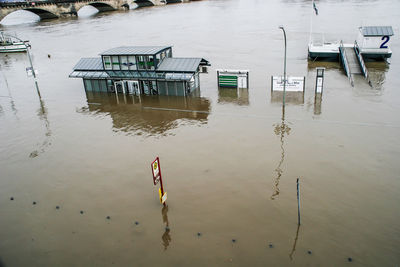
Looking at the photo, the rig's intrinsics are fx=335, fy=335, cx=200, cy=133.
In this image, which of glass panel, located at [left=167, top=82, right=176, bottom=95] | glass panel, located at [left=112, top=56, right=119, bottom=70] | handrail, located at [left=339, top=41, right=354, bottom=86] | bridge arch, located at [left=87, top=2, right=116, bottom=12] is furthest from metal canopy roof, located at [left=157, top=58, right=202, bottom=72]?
bridge arch, located at [left=87, top=2, right=116, bottom=12]

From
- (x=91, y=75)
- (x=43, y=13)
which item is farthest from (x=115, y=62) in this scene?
(x=43, y=13)

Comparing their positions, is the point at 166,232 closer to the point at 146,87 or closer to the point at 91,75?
the point at 146,87

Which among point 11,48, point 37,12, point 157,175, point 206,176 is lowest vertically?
point 206,176

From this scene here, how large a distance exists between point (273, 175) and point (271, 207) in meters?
2.83

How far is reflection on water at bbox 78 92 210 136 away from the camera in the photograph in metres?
26.1

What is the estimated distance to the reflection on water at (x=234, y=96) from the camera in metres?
30.0

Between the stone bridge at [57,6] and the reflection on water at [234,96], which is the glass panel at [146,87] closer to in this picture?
the reflection on water at [234,96]

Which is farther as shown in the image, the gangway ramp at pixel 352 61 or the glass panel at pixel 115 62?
the gangway ramp at pixel 352 61

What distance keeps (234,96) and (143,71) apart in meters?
8.81

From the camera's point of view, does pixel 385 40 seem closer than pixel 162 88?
No

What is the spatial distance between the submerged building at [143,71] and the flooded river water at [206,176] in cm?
146

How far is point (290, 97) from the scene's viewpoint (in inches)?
1181

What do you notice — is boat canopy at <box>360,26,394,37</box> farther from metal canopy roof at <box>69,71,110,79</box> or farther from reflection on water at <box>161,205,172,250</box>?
reflection on water at <box>161,205,172,250</box>

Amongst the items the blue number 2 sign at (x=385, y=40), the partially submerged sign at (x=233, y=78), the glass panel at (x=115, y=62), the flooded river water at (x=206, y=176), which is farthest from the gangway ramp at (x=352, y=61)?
the glass panel at (x=115, y=62)
